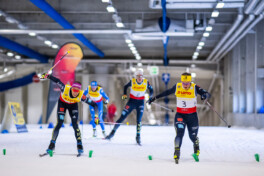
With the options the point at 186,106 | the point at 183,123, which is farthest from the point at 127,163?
the point at 186,106

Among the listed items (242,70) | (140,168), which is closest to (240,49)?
(242,70)

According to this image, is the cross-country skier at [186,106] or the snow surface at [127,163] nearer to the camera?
the snow surface at [127,163]

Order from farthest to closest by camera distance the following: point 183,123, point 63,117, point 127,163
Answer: point 63,117 < point 183,123 < point 127,163

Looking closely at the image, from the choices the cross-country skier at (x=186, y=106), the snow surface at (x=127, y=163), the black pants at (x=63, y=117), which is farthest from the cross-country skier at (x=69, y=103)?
the cross-country skier at (x=186, y=106)

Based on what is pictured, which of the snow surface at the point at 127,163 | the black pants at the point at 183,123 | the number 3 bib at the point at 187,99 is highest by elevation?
the number 3 bib at the point at 187,99

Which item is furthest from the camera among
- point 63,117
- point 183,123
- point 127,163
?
point 63,117

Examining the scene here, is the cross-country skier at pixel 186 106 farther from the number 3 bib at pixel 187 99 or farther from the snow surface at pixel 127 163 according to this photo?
the snow surface at pixel 127 163

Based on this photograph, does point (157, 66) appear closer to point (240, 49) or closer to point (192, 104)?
point (240, 49)

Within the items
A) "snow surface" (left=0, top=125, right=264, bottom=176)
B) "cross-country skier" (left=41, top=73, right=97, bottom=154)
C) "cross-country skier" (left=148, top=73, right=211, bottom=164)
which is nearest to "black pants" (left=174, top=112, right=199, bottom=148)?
"cross-country skier" (left=148, top=73, right=211, bottom=164)

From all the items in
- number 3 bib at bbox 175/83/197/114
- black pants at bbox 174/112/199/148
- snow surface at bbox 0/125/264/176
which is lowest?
snow surface at bbox 0/125/264/176

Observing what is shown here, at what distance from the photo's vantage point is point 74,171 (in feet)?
19.3

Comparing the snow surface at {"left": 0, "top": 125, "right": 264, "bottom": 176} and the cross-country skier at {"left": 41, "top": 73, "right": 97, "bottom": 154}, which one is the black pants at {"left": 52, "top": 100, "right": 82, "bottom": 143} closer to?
the cross-country skier at {"left": 41, "top": 73, "right": 97, "bottom": 154}

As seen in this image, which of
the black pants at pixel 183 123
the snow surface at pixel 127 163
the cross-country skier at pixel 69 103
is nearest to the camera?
the snow surface at pixel 127 163

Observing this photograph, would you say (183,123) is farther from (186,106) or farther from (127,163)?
(127,163)
